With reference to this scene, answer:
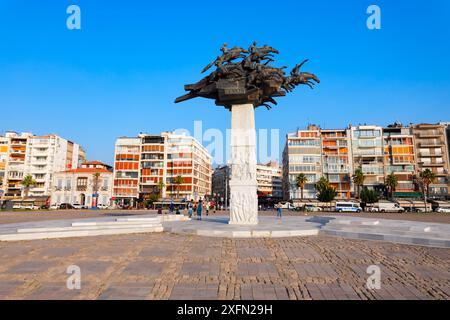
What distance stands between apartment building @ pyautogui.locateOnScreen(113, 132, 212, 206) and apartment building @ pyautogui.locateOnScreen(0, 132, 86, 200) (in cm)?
1728

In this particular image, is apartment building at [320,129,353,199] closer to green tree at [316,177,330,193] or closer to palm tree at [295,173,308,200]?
green tree at [316,177,330,193]

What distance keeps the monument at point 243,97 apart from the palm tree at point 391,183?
5559 cm

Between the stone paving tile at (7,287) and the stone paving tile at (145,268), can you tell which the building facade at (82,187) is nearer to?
the stone paving tile at (145,268)

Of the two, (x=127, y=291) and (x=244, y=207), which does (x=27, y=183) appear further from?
(x=127, y=291)

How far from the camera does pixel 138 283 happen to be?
559 cm

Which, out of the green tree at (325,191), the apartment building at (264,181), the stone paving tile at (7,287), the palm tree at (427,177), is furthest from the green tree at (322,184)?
the stone paving tile at (7,287)

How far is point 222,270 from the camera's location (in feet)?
21.8

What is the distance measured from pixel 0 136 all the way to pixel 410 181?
10430 centimetres

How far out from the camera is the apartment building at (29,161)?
7250 centimetres

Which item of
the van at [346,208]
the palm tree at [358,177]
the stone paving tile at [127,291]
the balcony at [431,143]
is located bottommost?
the van at [346,208]

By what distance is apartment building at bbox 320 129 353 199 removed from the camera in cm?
6788
